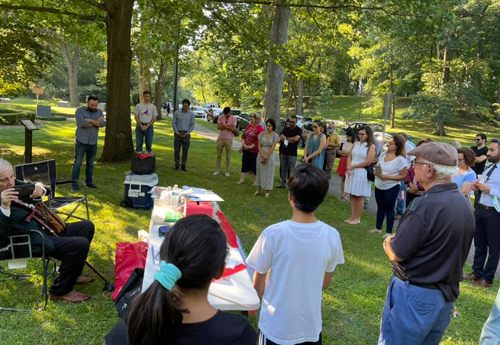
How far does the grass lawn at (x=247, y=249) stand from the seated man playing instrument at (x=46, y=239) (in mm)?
150

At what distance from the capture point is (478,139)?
770cm

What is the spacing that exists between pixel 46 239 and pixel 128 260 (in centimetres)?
82

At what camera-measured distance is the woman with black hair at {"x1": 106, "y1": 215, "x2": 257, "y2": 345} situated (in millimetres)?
1215

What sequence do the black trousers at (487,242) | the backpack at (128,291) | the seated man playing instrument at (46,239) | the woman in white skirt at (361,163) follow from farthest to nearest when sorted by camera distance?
the woman in white skirt at (361,163)
the black trousers at (487,242)
the seated man playing instrument at (46,239)
the backpack at (128,291)

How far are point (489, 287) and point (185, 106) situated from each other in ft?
24.3

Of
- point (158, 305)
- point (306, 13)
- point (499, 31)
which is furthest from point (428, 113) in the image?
point (158, 305)

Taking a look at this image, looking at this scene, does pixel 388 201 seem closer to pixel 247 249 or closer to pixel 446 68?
pixel 247 249

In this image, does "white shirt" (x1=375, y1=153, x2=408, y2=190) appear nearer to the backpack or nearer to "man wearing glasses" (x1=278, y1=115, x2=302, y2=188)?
"man wearing glasses" (x1=278, y1=115, x2=302, y2=188)

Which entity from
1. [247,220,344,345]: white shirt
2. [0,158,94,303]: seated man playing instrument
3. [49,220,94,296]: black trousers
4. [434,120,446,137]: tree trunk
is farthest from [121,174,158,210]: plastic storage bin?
[434,120,446,137]: tree trunk

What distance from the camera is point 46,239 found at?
3.34 m

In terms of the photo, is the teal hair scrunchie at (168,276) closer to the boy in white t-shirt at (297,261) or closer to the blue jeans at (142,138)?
the boy in white t-shirt at (297,261)

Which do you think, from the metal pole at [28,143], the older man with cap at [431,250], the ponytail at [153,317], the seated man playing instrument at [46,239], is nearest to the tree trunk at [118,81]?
the metal pole at [28,143]

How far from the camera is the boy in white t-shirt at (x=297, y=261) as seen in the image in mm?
2049

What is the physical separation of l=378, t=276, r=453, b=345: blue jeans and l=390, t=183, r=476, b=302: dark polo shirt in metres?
0.06
